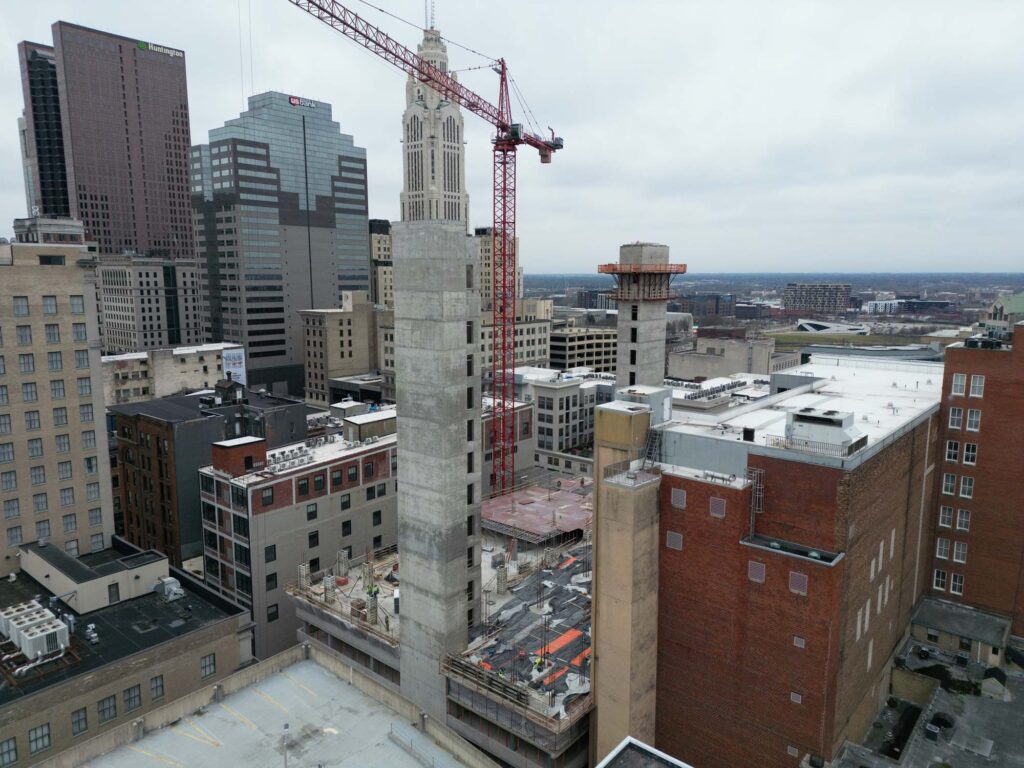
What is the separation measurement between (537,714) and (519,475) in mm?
62851

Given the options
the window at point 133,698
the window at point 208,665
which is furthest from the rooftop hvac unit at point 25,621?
the window at point 208,665

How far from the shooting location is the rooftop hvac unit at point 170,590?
5531cm

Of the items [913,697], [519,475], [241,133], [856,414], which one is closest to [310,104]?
[241,133]

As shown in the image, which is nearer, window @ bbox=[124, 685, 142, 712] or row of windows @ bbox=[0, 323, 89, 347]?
window @ bbox=[124, 685, 142, 712]

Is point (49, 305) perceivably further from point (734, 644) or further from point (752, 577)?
point (734, 644)

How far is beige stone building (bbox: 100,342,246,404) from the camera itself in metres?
110

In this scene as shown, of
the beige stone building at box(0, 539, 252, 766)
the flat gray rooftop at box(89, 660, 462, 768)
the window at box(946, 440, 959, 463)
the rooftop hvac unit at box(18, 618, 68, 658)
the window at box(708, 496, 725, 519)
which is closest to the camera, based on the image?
the flat gray rooftop at box(89, 660, 462, 768)

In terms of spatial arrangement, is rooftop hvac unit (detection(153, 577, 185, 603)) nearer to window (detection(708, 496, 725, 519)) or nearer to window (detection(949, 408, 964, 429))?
window (detection(708, 496, 725, 519))

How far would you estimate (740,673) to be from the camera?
→ 131 feet

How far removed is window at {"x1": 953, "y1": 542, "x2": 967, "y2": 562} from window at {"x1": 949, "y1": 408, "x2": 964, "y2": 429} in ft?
31.5

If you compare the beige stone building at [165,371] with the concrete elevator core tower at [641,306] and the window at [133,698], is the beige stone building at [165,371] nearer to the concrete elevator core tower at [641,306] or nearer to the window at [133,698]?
the window at [133,698]

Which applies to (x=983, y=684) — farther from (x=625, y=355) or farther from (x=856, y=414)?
(x=625, y=355)

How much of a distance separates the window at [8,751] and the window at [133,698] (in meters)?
6.34

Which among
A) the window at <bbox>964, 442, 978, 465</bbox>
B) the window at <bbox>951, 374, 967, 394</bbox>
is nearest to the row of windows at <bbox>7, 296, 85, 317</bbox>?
the window at <bbox>951, 374, 967, 394</bbox>
